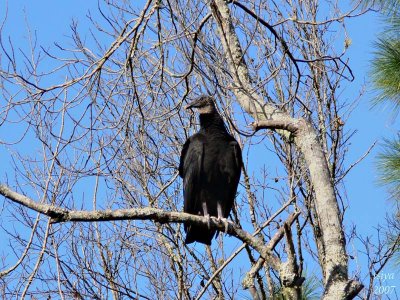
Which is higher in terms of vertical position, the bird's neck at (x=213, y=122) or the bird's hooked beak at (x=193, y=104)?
the bird's hooked beak at (x=193, y=104)

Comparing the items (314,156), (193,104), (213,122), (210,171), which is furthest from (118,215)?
(193,104)

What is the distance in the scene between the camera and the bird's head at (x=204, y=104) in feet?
16.7

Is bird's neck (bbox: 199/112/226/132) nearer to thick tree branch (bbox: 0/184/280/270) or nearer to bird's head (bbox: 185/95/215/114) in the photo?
bird's head (bbox: 185/95/215/114)

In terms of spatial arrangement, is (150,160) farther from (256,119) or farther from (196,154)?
(256,119)

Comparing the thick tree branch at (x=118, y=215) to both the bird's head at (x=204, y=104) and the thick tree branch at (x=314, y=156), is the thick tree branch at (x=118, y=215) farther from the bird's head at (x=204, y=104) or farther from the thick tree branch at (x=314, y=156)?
the bird's head at (x=204, y=104)

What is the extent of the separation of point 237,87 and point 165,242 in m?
2.81

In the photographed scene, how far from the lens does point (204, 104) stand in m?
5.12

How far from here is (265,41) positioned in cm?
598

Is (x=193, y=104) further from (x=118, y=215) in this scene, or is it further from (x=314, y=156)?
(x=118, y=215)

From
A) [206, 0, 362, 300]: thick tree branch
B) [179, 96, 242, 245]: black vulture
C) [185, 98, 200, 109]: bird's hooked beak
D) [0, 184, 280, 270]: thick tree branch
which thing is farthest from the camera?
[185, 98, 200, 109]: bird's hooked beak

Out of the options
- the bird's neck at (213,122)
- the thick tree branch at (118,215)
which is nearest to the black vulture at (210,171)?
the bird's neck at (213,122)

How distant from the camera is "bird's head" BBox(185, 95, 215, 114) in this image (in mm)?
5078

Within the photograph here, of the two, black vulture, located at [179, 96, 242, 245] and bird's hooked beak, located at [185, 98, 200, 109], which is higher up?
bird's hooked beak, located at [185, 98, 200, 109]

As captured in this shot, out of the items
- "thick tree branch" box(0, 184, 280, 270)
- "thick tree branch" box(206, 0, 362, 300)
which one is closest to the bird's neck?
"thick tree branch" box(206, 0, 362, 300)
